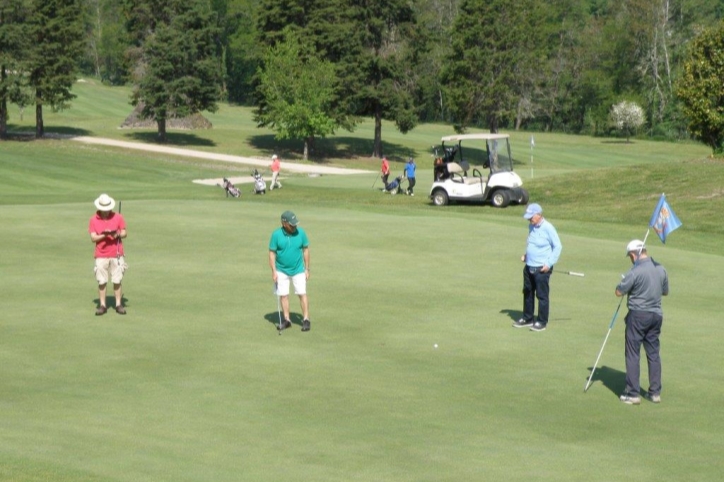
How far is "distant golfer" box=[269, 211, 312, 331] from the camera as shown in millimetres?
16625

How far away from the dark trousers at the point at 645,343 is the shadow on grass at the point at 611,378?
1.71 ft

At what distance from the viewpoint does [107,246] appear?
17781 mm

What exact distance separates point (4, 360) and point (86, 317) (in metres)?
2.91

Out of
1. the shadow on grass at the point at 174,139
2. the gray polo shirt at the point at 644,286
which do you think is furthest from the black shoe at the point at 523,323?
the shadow on grass at the point at 174,139

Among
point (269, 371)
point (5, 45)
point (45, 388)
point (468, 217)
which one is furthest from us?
point (5, 45)

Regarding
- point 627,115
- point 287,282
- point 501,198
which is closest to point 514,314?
point 287,282

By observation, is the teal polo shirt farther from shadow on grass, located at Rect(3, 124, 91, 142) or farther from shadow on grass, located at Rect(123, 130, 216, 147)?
shadow on grass, located at Rect(123, 130, 216, 147)

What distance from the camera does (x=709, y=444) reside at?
11.8 m

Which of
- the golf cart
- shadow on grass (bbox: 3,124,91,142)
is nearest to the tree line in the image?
shadow on grass (bbox: 3,124,91,142)

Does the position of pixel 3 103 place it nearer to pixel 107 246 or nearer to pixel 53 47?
pixel 53 47

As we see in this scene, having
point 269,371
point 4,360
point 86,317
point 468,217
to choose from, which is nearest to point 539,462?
point 269,371

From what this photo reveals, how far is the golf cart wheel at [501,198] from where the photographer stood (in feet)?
131

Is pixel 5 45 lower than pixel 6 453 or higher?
higher

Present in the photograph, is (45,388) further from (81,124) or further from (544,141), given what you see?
(544,141)
